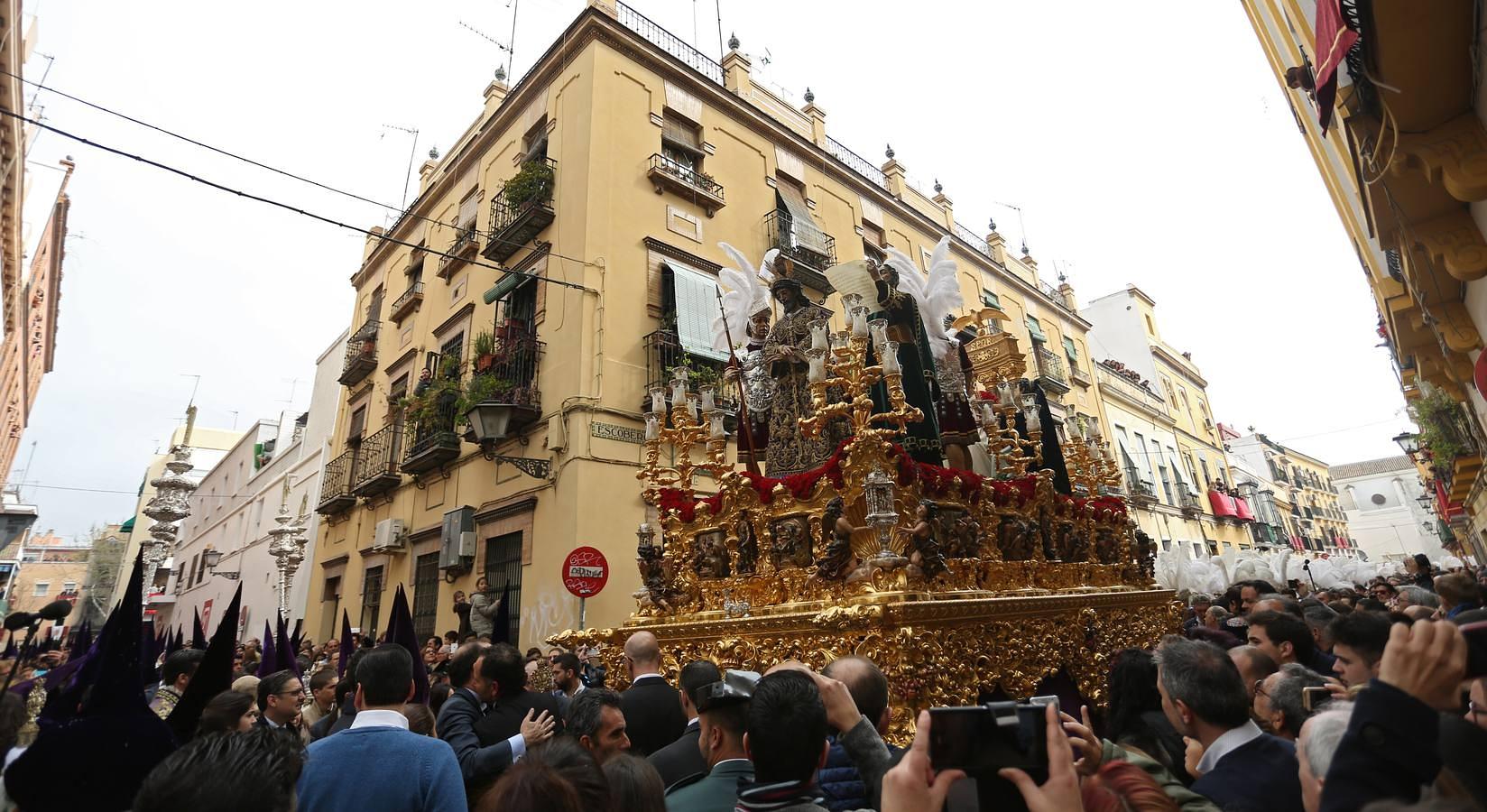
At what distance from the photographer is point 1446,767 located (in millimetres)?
1143

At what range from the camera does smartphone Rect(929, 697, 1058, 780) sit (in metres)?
1.29

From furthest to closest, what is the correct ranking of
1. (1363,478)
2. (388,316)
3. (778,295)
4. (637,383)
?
(1363,478) → (388,316) → (637,383) → (778,295)

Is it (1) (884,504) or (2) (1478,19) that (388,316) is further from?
(2) (1478,19)

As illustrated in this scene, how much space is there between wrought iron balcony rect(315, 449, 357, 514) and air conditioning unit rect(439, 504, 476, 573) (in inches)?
221

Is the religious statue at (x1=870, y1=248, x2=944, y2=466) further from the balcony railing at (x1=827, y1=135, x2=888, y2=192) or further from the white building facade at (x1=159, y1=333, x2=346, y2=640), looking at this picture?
the white building facade at (x1=159, y1=333, x2=346, y2=640)

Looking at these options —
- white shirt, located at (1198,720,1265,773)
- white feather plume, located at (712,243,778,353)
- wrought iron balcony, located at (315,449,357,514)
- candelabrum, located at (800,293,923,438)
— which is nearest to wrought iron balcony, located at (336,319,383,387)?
wrought iron balcony, located at (315,449,357,514)

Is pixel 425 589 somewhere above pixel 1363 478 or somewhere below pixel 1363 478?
below

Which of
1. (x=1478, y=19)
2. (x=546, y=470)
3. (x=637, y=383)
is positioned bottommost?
(x=546, y=470)

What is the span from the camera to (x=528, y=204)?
12.5 meters

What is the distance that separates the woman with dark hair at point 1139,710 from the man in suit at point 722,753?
1655 mm

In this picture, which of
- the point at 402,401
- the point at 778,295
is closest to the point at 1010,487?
the point at 778,295

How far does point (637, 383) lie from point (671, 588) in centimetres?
538

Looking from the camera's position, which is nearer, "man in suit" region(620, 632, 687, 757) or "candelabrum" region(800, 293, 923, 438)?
"man in suit" region(620, 632, 687, 757)

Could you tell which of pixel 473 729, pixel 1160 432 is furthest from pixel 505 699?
pixel 1160 432
